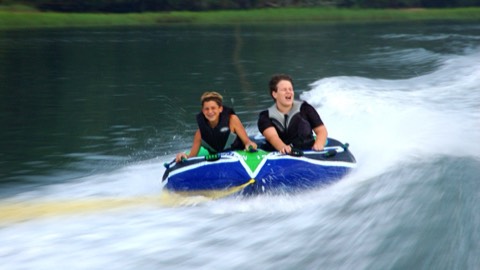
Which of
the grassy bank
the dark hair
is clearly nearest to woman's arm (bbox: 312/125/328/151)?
the dark hair

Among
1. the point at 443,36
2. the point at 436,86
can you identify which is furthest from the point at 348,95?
the point at 443,36

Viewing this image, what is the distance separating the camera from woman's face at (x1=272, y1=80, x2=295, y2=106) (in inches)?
286

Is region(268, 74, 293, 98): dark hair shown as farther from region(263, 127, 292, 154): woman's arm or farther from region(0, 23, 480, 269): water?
region(0, 23, 480, 269): water

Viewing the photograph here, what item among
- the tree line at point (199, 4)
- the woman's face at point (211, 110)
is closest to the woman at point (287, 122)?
the woman's face at point (211, 110)

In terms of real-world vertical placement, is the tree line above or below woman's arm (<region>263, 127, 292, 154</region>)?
below

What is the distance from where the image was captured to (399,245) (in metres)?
5.46

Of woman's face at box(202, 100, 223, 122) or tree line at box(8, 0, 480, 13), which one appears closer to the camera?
woman's face at box(202, 100, 223, 122)

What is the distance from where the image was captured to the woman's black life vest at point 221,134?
7.35 metres

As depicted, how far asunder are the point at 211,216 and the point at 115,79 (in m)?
12.6

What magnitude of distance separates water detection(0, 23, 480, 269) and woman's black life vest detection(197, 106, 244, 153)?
2.28 feet

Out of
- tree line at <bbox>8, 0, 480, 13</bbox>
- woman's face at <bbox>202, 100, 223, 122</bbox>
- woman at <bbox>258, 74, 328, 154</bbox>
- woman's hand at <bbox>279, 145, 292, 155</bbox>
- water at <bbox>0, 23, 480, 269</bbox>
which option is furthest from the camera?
tree line at <bbox>8, 0, 480, 13</bbox>

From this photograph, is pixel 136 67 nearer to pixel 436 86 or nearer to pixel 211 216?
pixel 436 86

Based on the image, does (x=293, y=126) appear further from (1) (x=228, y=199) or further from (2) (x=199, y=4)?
(2) (x=199, y=4)

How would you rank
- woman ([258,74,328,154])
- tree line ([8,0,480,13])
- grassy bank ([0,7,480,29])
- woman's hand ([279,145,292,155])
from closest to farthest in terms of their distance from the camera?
woman's hand ([279,145,292,155])
woman ([258,74,328,154])
grassy bank ([0,7,480,29])
tree line ([8,0,480,13])
